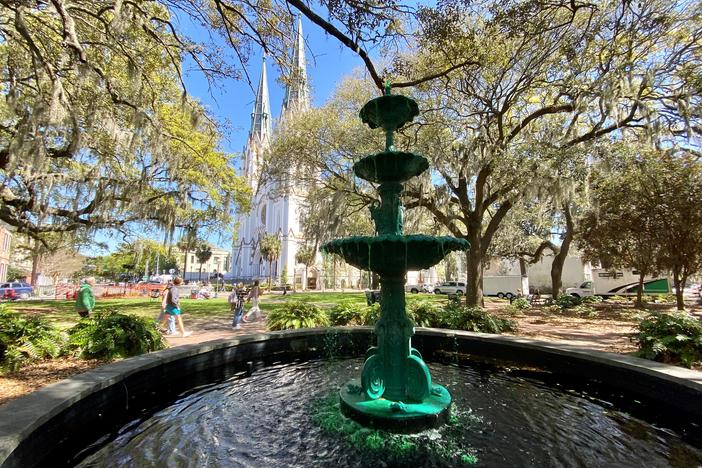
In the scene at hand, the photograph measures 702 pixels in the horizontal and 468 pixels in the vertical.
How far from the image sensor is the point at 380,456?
317 centimetres

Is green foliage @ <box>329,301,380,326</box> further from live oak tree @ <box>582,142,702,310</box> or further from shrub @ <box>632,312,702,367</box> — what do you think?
live oak tree @ <box>582,142,702,310</box>

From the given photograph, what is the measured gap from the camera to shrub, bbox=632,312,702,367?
6.00 metres

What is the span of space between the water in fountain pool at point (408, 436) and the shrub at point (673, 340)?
90.0 inches

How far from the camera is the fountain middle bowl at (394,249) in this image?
3615 millimetres

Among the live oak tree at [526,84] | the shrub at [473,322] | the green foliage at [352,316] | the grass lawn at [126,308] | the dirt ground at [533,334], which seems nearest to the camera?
the dirt ground at [533,334]

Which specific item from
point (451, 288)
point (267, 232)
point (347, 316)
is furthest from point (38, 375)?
point (267, 232)

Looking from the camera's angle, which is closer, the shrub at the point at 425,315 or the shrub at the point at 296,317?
the shrub at the point at 296,317

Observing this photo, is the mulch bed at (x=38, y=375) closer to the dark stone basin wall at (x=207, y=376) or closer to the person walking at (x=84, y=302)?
the dark stone basin wall at (x=207, y=376)

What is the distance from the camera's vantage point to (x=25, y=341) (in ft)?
18.9

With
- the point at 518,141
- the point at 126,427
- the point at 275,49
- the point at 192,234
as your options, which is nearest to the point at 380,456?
the point at 126,427

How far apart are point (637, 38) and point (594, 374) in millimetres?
9324

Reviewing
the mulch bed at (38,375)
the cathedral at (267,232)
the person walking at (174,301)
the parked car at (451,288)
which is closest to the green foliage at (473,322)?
the person walking at (174,301)

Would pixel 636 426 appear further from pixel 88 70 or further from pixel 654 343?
pixel 88 70

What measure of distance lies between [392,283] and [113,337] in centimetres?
516
